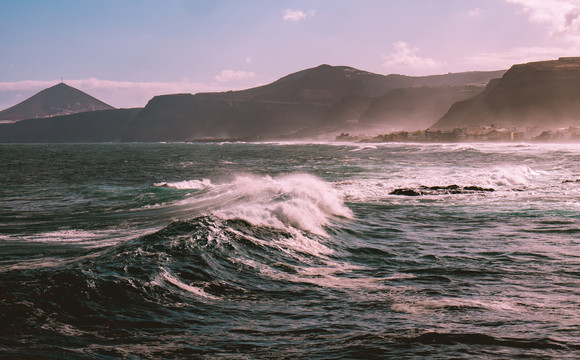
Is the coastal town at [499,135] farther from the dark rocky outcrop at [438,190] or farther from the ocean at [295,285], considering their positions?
the ocean at [295,285]

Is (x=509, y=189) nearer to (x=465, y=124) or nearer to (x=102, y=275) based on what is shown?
(x=102, y=275)

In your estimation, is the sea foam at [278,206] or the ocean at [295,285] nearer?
the ocean at [295,285]

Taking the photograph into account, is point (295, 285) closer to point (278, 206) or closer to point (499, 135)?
point (278, 206)

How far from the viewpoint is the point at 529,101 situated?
127500mm

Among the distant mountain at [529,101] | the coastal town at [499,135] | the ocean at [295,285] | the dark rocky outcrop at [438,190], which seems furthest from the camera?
the distant mountain at [529,101]

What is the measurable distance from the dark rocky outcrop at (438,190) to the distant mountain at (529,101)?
348 feet

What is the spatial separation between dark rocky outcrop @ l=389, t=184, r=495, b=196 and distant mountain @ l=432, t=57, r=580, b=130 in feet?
348

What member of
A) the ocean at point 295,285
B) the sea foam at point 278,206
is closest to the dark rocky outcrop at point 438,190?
the sea foam at point 278,206

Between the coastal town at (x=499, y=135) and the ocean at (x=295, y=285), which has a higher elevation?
the coastal town at (x=499, y=135)

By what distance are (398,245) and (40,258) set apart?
7836mm

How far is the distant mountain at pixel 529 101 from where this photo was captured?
120 metres

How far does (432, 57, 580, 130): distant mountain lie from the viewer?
120 metres

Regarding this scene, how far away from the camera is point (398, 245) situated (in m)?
11.7

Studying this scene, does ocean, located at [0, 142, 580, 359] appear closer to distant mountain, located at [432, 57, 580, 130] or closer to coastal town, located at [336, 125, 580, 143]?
coastal town, located at [336, 125, 580, 143]
